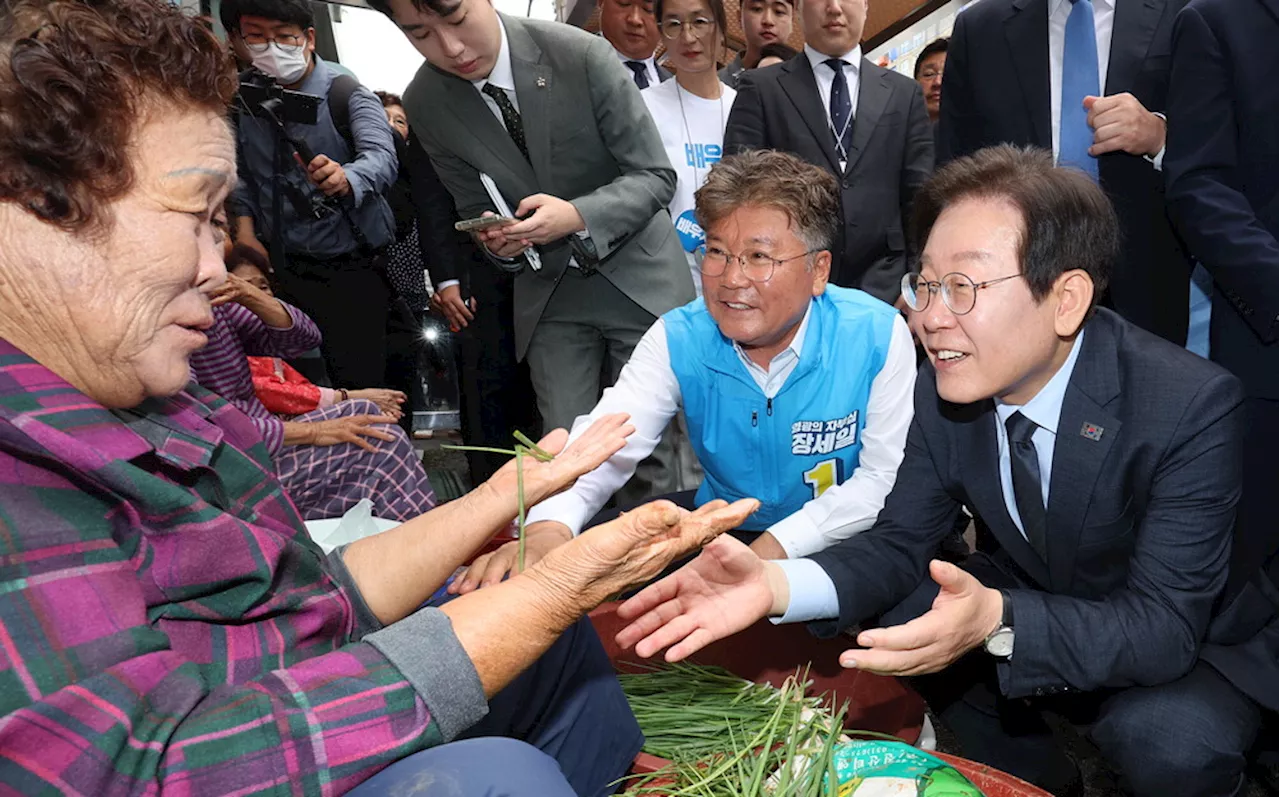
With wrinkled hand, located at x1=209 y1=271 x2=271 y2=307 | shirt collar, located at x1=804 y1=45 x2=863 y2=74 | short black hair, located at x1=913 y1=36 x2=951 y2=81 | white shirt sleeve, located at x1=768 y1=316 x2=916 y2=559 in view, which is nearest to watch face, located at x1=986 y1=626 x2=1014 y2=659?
white shirt sleeve, located at x1=768 y1=316 x2=916 y2=559

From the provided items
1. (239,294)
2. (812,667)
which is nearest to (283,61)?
(239,294)

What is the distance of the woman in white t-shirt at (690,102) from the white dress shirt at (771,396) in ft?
3.02

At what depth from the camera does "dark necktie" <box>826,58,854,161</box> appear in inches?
112

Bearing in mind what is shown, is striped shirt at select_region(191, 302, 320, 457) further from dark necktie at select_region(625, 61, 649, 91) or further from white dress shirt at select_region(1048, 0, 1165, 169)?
white dress shirt at select_region(1048, 0, 1165, 169)

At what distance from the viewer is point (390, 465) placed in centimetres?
271

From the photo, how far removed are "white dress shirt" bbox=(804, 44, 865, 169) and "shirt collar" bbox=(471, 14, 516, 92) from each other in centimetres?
102

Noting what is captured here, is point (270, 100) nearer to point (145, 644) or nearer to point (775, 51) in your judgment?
point (775, 51)

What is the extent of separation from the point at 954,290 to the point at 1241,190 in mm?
1081

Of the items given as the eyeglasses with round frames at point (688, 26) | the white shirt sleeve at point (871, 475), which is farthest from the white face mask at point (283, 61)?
the white shirt sleeve at point (871, 475)

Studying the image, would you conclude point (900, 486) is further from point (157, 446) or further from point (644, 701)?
point (157, 446)

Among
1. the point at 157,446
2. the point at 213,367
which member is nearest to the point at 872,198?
the point at 213,367

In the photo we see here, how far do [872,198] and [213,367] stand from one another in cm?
209

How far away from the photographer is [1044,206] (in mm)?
1481

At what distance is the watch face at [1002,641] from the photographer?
144cm
